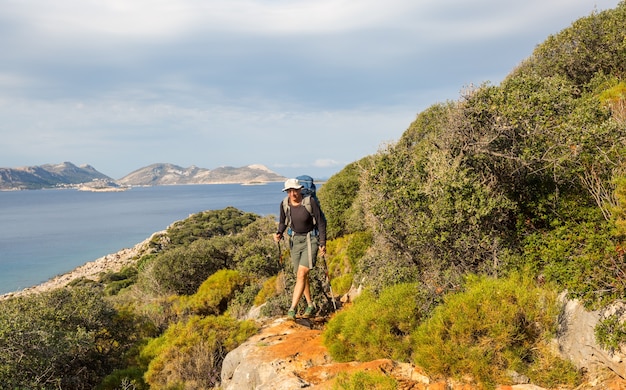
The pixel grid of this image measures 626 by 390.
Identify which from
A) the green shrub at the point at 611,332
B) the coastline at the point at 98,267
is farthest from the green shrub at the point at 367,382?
the coastline at the point at 98,267

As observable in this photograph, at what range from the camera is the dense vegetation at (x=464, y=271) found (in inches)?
204

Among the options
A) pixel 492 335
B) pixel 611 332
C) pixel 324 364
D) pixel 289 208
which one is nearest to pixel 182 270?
pixel 289 208

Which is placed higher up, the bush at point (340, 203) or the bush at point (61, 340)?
the bush at point (340, 203)

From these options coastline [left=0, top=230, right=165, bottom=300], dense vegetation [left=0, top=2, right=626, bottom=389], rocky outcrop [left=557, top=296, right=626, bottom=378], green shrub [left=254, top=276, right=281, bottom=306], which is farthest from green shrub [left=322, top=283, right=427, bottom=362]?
coastline [left=0, top=230, right=165, bottom=300]

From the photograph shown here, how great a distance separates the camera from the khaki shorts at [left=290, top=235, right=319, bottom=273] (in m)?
7.54

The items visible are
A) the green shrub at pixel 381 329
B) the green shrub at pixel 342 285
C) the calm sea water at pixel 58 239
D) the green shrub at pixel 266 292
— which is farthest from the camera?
the calm sea water at pixel 58 239

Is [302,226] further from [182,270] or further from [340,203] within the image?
[340,203]

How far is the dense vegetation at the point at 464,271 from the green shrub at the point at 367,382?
0.04m

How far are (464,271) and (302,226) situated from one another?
321cm

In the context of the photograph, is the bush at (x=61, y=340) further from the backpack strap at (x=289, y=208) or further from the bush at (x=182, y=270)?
the bush at (x=182, y=270)

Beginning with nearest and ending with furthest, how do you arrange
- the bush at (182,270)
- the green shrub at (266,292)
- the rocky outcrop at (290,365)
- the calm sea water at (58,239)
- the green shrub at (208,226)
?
the rocky outcrop at (290,365) → the green shrub at (266,292) → the bush at (182,270) → the green shrub at (208,226) → the calm sea water at (58,239)

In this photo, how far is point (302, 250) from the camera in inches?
302

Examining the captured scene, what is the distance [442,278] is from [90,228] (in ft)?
327

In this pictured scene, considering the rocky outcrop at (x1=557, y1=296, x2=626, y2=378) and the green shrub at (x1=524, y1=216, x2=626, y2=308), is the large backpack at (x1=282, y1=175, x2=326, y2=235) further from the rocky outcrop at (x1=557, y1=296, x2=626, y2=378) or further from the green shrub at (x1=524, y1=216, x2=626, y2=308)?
the rocky outcrop at (x1=557, y1=296, x2=626, y2=378)
